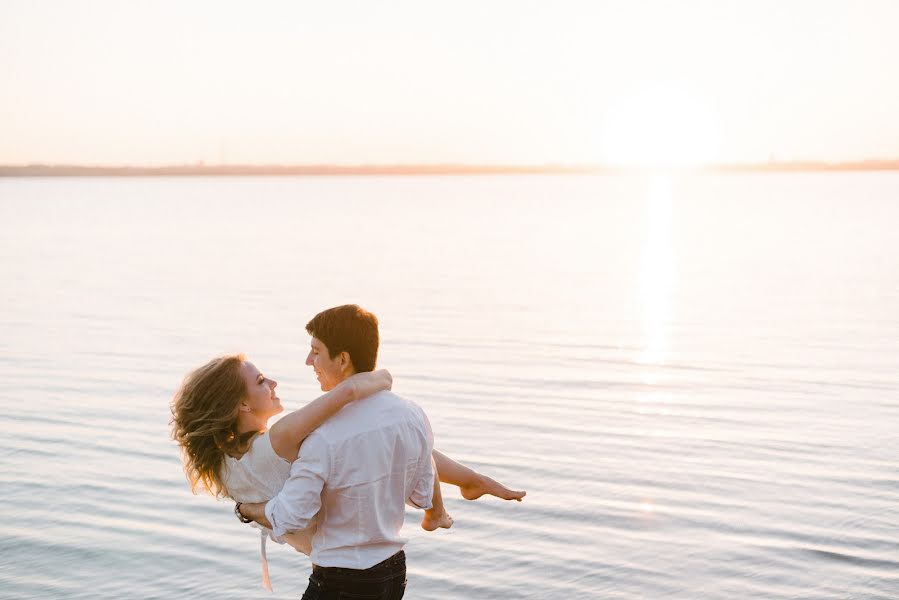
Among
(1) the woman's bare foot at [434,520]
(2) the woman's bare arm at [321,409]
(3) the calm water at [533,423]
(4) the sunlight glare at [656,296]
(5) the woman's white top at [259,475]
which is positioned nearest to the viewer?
(2) the woman's bare arm at [321,409]

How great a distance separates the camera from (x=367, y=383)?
3363mm

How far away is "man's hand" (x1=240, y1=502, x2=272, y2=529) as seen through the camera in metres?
3.52

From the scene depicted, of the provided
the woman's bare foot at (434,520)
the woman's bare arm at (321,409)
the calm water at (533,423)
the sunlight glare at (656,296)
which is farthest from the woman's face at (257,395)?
the sunlight glare at (656,296)

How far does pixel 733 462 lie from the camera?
32.0 feet

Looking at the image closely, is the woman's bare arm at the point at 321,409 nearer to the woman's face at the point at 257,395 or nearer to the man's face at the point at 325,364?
the man's face at the point at 325,364

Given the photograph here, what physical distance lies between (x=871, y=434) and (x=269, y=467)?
27.7ft

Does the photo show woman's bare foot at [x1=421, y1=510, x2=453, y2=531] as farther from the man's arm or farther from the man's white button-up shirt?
the man's arm

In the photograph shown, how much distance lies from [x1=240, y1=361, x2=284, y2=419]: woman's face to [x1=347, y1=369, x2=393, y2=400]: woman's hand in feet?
1.03

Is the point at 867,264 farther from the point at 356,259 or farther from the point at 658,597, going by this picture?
the point at 658,597

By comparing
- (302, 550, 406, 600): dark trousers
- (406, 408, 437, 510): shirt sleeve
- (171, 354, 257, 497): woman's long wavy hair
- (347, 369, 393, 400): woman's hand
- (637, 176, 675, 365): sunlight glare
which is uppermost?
(347, 369, 393, 400): woman's hand

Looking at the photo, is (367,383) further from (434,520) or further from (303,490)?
(434,520)

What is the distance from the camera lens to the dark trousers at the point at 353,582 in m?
3.58

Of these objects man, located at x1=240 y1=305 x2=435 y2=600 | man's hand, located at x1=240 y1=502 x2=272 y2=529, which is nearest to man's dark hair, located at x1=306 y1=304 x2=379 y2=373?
man, located at x1=240 y1=305 x2=435 y2=600

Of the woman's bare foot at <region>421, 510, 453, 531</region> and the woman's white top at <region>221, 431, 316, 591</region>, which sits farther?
the woman's bare foot at <region>421, 510, 453, 531</region>
